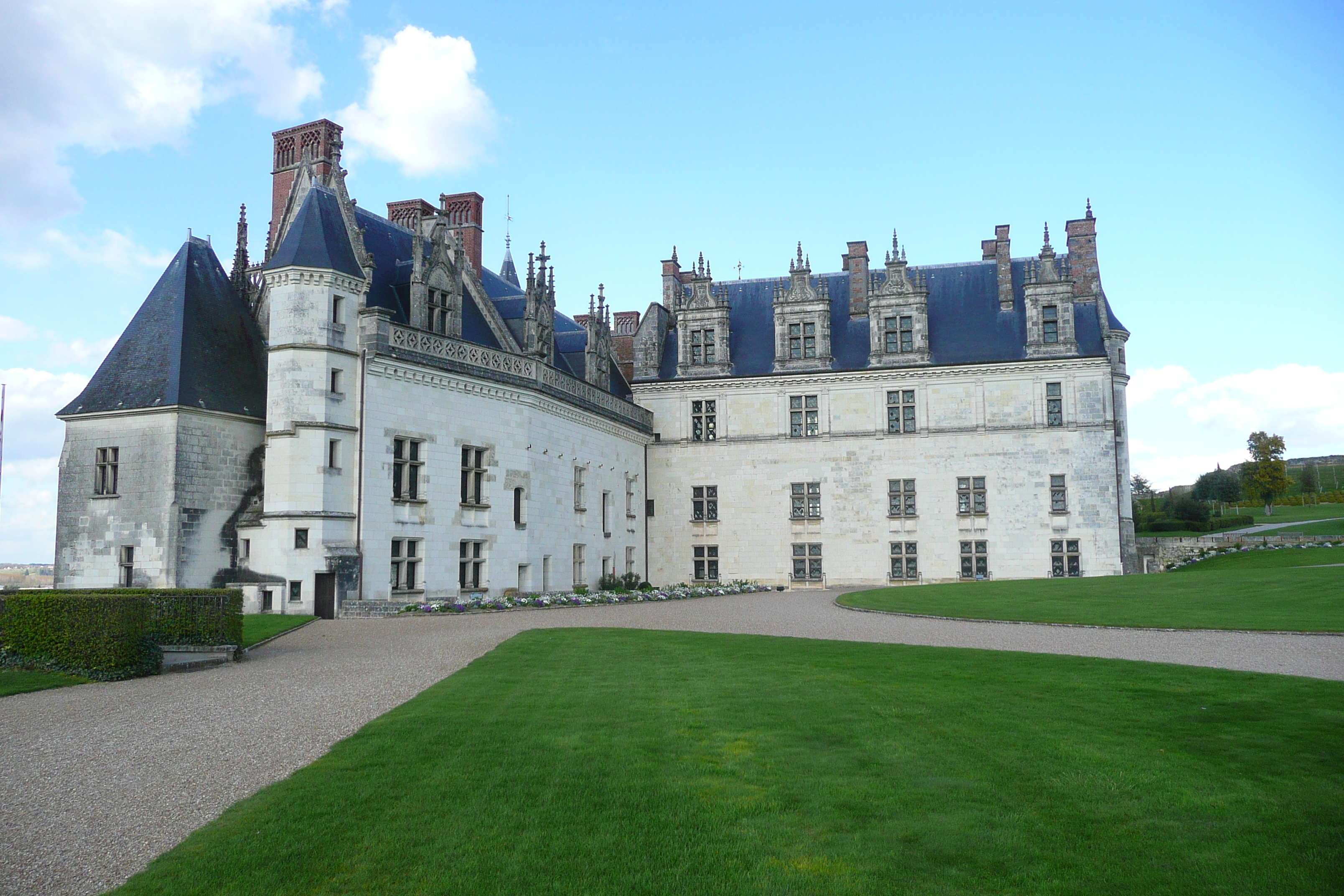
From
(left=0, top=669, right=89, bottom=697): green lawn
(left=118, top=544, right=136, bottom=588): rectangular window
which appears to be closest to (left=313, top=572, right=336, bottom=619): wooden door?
(left=118, top=544, right=136, bottom=588): rectangular window

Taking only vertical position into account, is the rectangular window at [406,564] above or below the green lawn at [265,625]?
above

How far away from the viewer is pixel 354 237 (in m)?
28.0

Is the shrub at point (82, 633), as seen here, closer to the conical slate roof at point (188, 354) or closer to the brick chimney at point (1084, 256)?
the conical slate roof at point (188, 354)

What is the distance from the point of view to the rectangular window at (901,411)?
39375mm

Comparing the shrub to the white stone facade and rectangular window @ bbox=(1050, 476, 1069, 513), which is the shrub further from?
rectangular window @ bbox=(1050, 476, 1069, 513)

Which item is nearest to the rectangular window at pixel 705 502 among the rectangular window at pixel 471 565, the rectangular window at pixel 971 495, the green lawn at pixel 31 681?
the rectangular window at pixel 971 495

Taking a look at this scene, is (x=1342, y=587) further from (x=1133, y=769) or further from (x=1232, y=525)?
(x=1232, y=525)

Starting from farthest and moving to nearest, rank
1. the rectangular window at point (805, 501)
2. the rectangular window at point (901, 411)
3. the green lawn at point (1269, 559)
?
1. the rectangular window at point (805, 501)
2. the rectangular window at point (901, 411)
3. the green lawn at point (1269, 559)

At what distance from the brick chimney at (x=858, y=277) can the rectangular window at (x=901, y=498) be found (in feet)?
25.4

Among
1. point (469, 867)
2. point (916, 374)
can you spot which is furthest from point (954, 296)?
point (469, 867)

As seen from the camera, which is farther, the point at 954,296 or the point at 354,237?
the point at 954,296

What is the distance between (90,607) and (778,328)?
102ft

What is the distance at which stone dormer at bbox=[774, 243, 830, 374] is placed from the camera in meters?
40.5

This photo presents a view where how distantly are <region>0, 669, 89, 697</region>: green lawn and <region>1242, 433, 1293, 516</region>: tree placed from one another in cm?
8377
